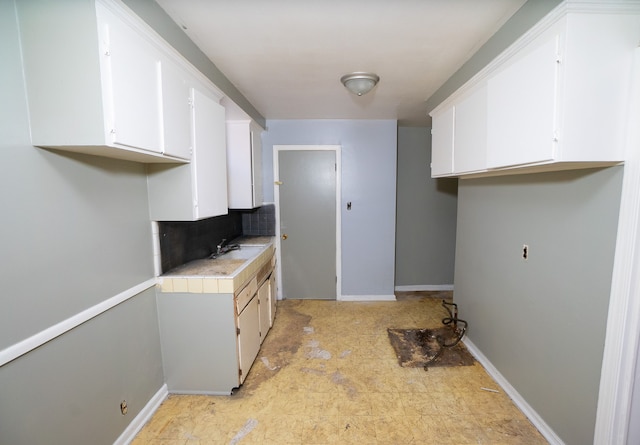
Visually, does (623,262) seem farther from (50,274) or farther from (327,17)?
(50,274)

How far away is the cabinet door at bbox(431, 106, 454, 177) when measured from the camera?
2342 millimetres

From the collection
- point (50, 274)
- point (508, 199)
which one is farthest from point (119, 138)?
point (508, 199)

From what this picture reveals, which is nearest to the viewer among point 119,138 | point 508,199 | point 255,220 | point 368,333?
point 119,138

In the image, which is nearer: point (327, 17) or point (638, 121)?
point (638, 121)

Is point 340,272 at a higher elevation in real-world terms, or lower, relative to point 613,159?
lower

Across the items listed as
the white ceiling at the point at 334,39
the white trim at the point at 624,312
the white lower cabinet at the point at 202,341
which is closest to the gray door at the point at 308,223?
the white ceiling at the point at 334,39

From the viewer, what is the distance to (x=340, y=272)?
389 centimetres

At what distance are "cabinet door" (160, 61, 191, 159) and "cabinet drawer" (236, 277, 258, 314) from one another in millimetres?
1083

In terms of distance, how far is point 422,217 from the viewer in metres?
4.29

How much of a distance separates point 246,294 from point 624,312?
2.26 meters

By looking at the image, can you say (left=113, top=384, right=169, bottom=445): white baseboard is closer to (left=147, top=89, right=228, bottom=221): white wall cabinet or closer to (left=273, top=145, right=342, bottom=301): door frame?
(left=147, top=89, right=228, bottom=221): white wall cabinet

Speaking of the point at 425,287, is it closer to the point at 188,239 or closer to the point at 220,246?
the point at 220,246

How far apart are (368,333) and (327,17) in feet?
9.32

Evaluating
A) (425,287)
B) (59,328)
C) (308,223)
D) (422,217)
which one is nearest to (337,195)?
(308,223)
